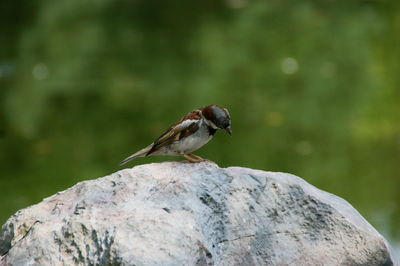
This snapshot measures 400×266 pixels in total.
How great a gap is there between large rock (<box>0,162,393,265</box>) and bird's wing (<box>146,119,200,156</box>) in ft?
1.28

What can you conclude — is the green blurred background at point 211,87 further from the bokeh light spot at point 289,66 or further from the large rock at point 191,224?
the large rock at point 191,224

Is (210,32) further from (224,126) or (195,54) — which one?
(224,126)

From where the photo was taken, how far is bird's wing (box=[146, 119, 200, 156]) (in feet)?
14.8

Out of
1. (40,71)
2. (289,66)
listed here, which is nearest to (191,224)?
(289,66)

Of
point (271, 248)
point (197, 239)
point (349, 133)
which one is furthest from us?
point (349, 133)

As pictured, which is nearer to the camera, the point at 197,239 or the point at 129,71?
the point at 197,239

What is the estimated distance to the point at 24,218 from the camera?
3932mm

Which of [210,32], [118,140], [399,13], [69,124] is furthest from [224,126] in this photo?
[399,13]

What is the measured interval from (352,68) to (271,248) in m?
7.41

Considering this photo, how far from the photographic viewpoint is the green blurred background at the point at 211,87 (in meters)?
8.17

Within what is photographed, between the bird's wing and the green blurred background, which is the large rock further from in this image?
the green blurred background

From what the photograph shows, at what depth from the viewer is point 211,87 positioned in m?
10.4

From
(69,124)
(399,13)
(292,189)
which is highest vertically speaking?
(399,13)

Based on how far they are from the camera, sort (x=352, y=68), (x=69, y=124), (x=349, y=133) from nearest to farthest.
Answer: (x=349, y=133), (x=69, y=124), (x=352, y=68)
